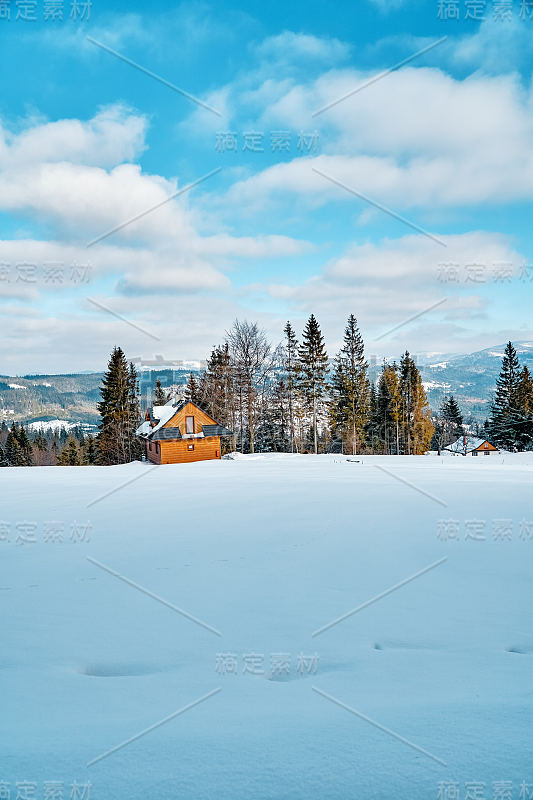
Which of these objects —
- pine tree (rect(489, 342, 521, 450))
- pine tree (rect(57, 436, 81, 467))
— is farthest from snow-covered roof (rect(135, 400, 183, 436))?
pine tree (rect(489, 342, 521, 450))

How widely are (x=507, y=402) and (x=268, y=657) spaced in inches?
2137

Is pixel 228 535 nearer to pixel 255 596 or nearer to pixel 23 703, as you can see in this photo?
pixel 255 596

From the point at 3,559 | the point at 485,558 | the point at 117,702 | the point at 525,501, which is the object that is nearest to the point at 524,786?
the point at 117,702

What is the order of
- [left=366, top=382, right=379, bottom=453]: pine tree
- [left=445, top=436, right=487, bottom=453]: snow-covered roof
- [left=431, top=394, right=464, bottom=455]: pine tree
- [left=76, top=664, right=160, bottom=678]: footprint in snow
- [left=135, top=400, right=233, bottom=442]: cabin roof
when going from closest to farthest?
1. [left=76, top=664, right=160, bottom=678]: footprint in snow
2. [left=135, top=400, right=233, bottom=442]: cabin roof
3. [left=366, top=382, right=379, bottom=453]: pine tree
4. [left=445, top=436, right=487, bottom=453]: snow-covered roof
5. [left=431, top=394, right=464, bottom=455]: pine tree

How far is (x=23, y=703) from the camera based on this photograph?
306 cm

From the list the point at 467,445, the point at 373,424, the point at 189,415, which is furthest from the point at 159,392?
the point at 467,445

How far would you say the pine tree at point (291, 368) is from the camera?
3997 cm

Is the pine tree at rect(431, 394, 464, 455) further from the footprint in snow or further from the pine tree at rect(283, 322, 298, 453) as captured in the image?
the footprint in snow

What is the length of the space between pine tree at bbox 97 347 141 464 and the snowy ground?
112ft

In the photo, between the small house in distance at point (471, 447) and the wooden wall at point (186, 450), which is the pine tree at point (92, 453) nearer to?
the wooden wall at point (186, 450)

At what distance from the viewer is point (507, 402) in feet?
167

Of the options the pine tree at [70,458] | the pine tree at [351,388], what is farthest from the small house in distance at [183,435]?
the pine tree at [70,458]

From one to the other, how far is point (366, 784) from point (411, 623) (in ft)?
7.54

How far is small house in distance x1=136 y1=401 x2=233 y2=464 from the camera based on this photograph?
2914 cm
